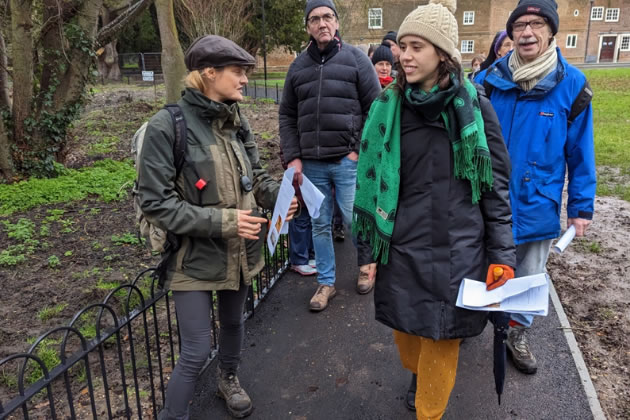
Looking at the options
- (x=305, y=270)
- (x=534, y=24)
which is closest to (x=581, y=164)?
(x=534, y=24)

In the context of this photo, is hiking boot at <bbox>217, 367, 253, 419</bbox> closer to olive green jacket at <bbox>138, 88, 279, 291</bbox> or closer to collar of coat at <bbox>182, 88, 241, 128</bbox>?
olive green jacket at <bbox>138, 88, 279, 291</bbox>

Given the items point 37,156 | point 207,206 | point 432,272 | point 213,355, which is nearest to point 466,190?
point 432,272

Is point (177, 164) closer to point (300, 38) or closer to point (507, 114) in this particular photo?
point (507, 114)

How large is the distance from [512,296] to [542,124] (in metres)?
1.16

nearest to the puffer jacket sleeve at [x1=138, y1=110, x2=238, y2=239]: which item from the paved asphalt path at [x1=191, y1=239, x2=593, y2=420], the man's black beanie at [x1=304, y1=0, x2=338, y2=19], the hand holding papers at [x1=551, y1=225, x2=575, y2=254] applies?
the paved asphalt path at [x1=191, y1=239, x2=593, y2=420]

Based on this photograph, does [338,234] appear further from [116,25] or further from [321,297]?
[116,25]

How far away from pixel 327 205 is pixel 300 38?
96.1 feet

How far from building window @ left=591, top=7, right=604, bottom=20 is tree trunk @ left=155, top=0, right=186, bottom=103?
53.4 m

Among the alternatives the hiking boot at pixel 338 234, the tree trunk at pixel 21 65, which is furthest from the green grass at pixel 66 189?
the hiking boot at pixel 338 234

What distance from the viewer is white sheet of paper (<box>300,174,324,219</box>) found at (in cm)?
279

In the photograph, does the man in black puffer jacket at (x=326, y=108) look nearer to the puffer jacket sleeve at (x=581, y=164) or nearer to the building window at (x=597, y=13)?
the puffer jacket sleeve at (x=581, y=164)

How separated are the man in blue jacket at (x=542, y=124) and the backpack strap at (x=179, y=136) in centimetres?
185

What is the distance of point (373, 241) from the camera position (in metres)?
2.46

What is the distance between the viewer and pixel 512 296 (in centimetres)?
225
